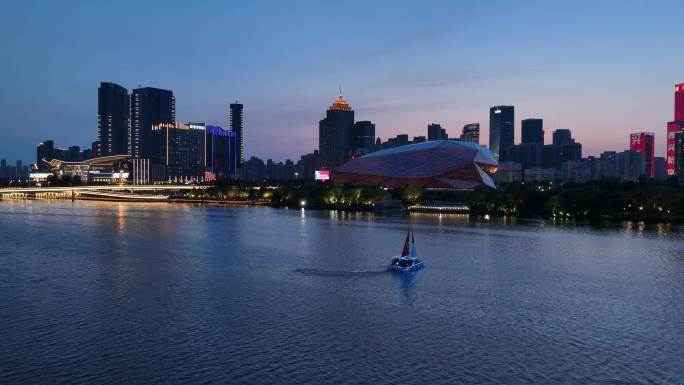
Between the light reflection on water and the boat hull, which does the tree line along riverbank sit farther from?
the boat hull

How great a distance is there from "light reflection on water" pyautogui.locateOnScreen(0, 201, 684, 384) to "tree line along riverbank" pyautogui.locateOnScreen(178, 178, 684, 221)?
109 ft

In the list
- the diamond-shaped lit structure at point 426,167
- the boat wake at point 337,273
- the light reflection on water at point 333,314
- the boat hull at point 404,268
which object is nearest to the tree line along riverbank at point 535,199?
the diamond-shaped lit structure at point 426,167

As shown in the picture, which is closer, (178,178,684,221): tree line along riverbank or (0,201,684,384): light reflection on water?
(0,201,684,384): light reflection on water

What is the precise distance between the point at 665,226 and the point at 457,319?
181 ft

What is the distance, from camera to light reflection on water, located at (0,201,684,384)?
18.0 metres

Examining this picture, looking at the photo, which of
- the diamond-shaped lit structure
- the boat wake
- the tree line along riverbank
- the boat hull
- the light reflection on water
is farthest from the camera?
the diamond-shaped lit structure

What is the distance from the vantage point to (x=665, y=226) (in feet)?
224

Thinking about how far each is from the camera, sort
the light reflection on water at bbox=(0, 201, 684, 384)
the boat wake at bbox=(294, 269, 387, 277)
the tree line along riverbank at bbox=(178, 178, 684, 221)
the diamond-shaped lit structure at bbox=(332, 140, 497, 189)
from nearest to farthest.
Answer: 1. the light reflection on water at bbox=(0, 201, 684, 384)
2. the boat wake at bbox=(294, 269, 387, 277)
3. the tree line along riverbank at bbox=(178, 178, 684, 221)
4. the diamond-shaped lit structure at bbox=(332, 140, 497, 189)

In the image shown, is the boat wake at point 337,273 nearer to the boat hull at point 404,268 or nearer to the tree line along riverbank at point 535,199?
the boat hull at point 404,268

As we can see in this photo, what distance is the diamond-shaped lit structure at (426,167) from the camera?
412 ft

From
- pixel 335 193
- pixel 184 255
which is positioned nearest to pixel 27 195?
pixel 335 193

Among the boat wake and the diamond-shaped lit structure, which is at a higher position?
the diamond-shaped lit structure

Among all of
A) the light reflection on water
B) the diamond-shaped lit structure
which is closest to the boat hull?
the light reflection on water

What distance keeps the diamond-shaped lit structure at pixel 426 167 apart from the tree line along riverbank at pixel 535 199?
29.4 ft
